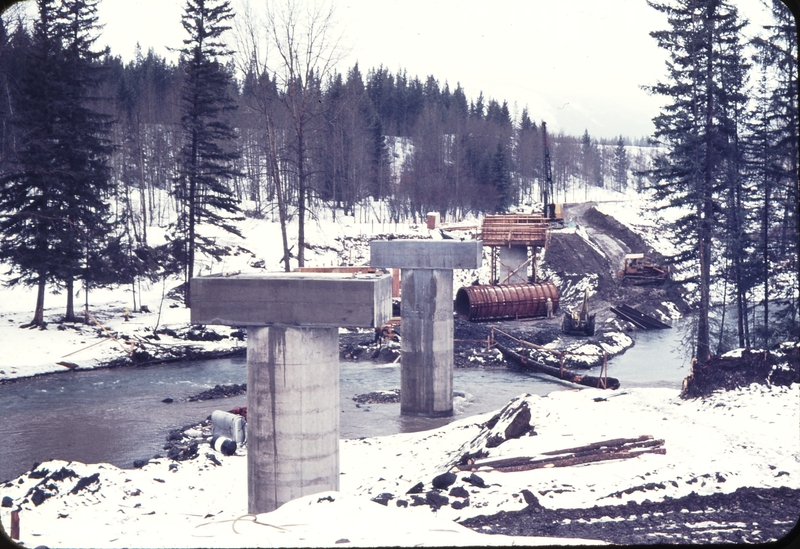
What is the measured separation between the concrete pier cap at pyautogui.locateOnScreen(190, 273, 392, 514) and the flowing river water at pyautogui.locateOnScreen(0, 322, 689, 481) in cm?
593

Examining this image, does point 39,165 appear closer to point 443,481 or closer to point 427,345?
point 427,345

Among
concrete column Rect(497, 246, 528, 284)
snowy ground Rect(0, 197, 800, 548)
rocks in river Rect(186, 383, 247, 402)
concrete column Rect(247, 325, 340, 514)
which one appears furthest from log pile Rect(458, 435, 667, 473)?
concrete column Rect(497, 246, 528, 284)

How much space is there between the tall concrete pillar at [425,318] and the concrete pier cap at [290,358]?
317 inches

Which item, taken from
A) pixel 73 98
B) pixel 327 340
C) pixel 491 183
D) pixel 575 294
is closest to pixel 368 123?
pixel 491 183

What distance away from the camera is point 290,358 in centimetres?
1191

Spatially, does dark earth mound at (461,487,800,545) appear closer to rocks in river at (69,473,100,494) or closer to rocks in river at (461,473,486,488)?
rocks in river at (461,473,486,488)

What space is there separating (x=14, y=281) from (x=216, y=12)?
55.5 feet

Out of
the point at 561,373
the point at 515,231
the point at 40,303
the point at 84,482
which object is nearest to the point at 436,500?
the point at 84,482

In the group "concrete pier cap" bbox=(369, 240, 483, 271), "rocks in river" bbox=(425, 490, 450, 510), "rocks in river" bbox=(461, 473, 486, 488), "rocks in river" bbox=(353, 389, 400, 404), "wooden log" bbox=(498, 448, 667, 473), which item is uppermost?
"concrete pier cap" bbox=(369, 240, 483, 271)

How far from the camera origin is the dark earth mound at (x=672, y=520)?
9.85 metres

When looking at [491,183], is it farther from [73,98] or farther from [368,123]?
[73,98]

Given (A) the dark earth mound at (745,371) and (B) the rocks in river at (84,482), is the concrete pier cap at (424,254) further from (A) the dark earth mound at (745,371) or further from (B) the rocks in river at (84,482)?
(B) the rocks in river at (84,482)

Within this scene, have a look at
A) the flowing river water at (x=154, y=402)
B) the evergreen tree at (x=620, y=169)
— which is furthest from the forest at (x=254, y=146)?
the evergreen tree at (x=620, y=169)

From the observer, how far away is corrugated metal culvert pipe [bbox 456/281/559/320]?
36.3 metres
